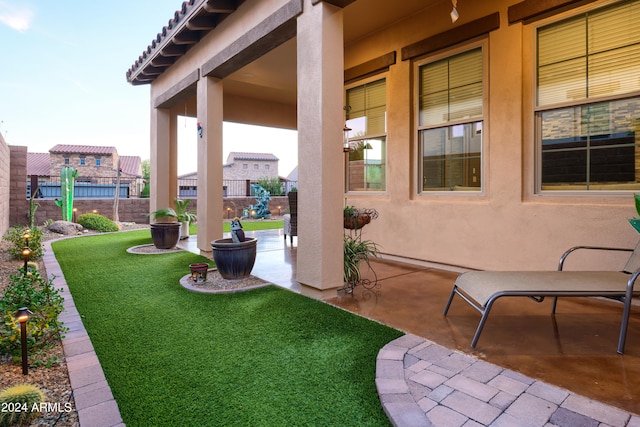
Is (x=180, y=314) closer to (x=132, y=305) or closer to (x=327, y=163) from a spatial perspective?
(x=132, y=305)

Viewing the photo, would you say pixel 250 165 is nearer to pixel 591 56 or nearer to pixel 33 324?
pixel 591 56

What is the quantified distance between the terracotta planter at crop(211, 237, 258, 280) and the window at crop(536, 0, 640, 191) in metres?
3.62

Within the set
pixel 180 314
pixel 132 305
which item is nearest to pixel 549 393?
pixel 180 314

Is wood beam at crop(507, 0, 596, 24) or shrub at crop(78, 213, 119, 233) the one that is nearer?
wood beam at crop(507, 0, 596, 24)

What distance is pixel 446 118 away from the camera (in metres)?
5.05

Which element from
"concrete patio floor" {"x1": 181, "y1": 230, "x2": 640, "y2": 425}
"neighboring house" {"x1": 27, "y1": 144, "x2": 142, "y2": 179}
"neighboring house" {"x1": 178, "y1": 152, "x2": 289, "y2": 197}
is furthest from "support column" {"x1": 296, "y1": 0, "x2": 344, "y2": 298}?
"neighboring house" {"x1": 178, "y1": 152, "x2": 289, "y2": 197}

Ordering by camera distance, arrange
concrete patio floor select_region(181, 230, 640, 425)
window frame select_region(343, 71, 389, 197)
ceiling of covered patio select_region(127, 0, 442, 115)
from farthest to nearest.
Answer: window frame select_region(343, 71, 389, 197), ceiling of covered patio select_region(127, 0, 442, 115), concrete patio floor select_region(181, 230, 640, 425)

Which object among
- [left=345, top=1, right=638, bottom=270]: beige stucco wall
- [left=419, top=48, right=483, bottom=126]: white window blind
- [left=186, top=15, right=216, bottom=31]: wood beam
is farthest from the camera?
[left=186, top=15, right=216, bottom=31]: wood beam

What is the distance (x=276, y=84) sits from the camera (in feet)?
27.1

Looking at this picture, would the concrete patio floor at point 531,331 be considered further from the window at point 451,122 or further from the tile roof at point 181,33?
the tile roof at point 181,33

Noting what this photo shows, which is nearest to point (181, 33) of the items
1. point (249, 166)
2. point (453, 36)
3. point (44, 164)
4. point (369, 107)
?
point (369, 107)

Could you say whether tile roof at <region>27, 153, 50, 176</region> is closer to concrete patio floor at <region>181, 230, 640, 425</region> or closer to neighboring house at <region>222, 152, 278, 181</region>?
neighboring house at <region>222, 152, 278, 181</region>

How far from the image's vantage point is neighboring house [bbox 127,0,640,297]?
3.61 metres

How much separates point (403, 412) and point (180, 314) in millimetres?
2335
